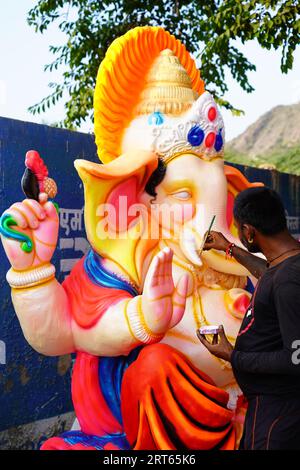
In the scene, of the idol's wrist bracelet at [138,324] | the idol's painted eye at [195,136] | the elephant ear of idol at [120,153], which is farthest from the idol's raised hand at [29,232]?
the idol's painted eye at [195,136]

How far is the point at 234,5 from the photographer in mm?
5355

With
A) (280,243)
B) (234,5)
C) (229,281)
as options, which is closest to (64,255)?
(229,281)

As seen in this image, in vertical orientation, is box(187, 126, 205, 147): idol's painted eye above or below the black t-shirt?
above

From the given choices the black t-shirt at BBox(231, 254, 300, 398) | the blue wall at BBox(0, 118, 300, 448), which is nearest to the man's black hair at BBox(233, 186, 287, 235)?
the black t-shirt at BBox(231, 254, 300, 398)

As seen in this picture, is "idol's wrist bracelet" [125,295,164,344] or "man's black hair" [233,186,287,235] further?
"idol's wrist bracelet" [125,295,164,344]

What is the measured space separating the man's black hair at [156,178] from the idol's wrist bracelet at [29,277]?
1.70 feet

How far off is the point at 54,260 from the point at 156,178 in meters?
1.09

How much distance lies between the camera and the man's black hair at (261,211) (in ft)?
5.74

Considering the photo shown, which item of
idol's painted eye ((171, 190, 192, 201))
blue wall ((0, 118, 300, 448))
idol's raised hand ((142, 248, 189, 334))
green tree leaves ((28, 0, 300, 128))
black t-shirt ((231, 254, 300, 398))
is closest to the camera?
black t-shirt ((231, 254, 300, 398))

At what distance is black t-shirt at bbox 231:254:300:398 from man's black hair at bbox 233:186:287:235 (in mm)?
116

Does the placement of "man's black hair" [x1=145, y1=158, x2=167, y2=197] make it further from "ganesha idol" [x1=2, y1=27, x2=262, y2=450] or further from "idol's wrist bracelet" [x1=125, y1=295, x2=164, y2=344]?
"idol's wrist bracelet" [x1=125, y1=295, x2=164, y2=344]

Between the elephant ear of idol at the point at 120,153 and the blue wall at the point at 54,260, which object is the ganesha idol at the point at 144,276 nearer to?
the elephant ear of idol at the point at 120,153

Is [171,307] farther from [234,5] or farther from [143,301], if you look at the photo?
[234,5]

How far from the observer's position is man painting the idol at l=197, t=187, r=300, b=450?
160 centimetres
